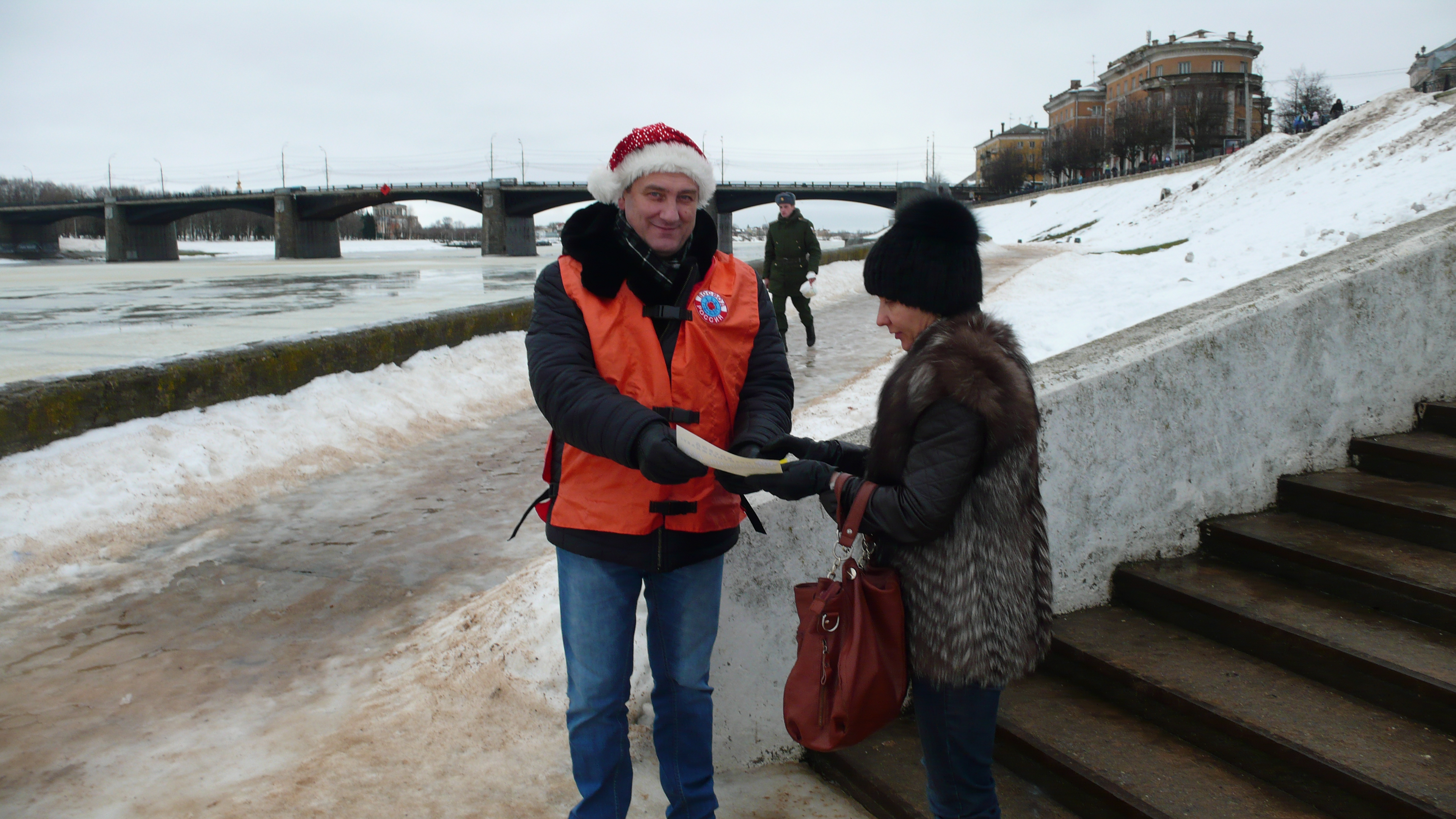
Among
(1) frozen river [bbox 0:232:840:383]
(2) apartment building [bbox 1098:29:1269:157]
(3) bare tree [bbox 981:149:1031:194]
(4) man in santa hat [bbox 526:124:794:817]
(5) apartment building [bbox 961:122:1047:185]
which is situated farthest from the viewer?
(5) apartment building [bbox 961:122:1047:185]

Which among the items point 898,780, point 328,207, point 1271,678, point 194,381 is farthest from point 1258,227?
point 328,207

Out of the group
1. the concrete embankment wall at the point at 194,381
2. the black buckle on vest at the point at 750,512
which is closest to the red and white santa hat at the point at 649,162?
the black buckle on vest at the point at 750,512

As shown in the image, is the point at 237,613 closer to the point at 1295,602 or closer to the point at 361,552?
the point at 361,552

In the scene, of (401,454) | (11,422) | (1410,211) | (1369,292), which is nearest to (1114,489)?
(1369,292)

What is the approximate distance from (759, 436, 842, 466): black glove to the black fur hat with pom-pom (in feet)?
1.37

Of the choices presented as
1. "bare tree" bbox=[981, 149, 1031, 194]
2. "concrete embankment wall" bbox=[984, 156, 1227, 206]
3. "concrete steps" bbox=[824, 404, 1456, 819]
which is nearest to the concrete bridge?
"concrete embankment wall" bbox=[984, 156, 1227, 206]

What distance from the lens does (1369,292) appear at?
12.1 feet

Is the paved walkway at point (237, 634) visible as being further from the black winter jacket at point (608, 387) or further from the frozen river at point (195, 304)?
the frozen river at point (195, 304)

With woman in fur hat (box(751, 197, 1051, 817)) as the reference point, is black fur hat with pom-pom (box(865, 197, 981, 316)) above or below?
above

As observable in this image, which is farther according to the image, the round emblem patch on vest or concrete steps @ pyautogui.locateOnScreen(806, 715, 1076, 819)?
concrete steps @ pyautogui.locateOnScreen(806, 715, 1076, 819)

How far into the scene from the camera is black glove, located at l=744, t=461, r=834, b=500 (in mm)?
1951

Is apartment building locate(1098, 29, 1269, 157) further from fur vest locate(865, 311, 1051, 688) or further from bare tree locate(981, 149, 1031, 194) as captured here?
fur vest locate(865, 311, 1051, 688)

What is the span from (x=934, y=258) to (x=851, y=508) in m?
0.60

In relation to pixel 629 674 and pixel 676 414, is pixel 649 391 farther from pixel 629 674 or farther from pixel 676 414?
pixel 629 674
